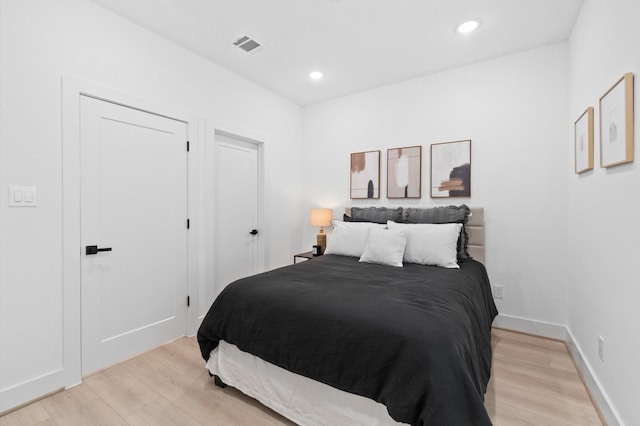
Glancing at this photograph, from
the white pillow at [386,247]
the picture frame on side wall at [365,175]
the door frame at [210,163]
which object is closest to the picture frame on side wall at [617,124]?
the white pillow at [386,247]

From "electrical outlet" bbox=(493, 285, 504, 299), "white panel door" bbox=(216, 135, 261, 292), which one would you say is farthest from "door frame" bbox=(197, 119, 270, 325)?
"electrical outlet" bbox=(493, 285, 504, 299)

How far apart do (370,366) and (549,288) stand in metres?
2.40

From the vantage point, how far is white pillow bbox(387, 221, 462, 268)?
2525 mm

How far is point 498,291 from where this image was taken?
9.75 ft

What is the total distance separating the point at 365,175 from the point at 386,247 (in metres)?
1.43

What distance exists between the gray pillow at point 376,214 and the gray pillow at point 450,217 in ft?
0.52

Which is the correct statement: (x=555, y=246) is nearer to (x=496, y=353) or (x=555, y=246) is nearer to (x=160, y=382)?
(x=496, y=353)

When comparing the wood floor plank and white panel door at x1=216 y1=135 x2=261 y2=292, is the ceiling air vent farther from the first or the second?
the wood floor plank

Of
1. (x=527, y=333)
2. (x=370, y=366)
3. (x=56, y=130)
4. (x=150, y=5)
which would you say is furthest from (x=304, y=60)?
(x=527, y=333)

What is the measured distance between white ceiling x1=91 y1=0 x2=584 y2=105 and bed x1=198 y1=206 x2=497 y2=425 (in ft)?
6.75

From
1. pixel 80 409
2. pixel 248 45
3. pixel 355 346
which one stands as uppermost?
pixel 248 45

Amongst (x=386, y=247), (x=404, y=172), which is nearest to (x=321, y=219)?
(x=404, y=172)

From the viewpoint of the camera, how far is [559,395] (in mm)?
1895

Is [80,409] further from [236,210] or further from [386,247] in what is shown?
[386,247]
